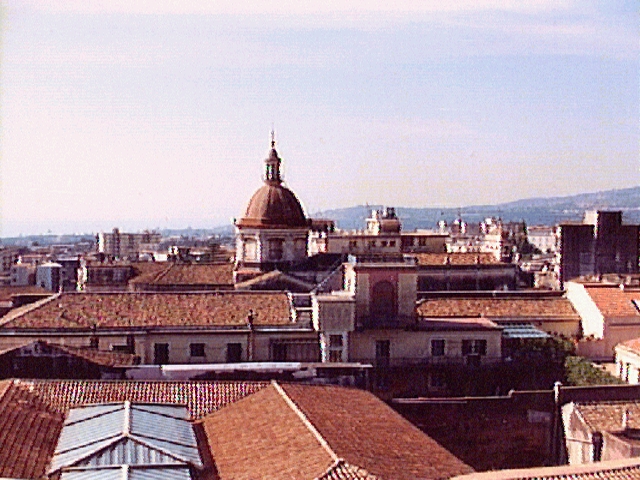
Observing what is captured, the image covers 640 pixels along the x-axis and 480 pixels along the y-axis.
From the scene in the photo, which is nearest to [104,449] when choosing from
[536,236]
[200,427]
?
[200,427]

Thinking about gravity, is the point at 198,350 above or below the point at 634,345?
below

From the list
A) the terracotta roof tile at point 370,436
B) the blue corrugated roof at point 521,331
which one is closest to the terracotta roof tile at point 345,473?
the terracotta roof tile at point 370,436

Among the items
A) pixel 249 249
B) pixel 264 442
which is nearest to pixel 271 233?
pixel 249 249

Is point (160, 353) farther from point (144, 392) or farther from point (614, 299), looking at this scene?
point (614, 299)

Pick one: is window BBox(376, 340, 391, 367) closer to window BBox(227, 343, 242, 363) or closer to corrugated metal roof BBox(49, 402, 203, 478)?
window BBox(227, 343, 242, 363)

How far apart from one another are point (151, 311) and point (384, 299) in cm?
792

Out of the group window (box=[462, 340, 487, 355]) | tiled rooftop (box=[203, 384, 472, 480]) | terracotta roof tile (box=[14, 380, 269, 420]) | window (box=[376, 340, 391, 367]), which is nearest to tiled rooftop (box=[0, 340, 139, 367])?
terracotta roof tile (box=[14, 380, 269, 420])

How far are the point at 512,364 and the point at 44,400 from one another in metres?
18.5

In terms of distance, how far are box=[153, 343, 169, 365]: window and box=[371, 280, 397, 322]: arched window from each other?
7.05 meters

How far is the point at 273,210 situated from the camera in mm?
44969

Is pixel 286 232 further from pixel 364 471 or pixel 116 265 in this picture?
pixel 364 471

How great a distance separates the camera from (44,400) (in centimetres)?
1891

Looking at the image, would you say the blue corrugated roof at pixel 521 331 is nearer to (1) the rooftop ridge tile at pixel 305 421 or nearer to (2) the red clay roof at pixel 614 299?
(2) the red clay roof at pixel 614 299

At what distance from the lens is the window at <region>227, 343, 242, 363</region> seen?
3202 centimetres
